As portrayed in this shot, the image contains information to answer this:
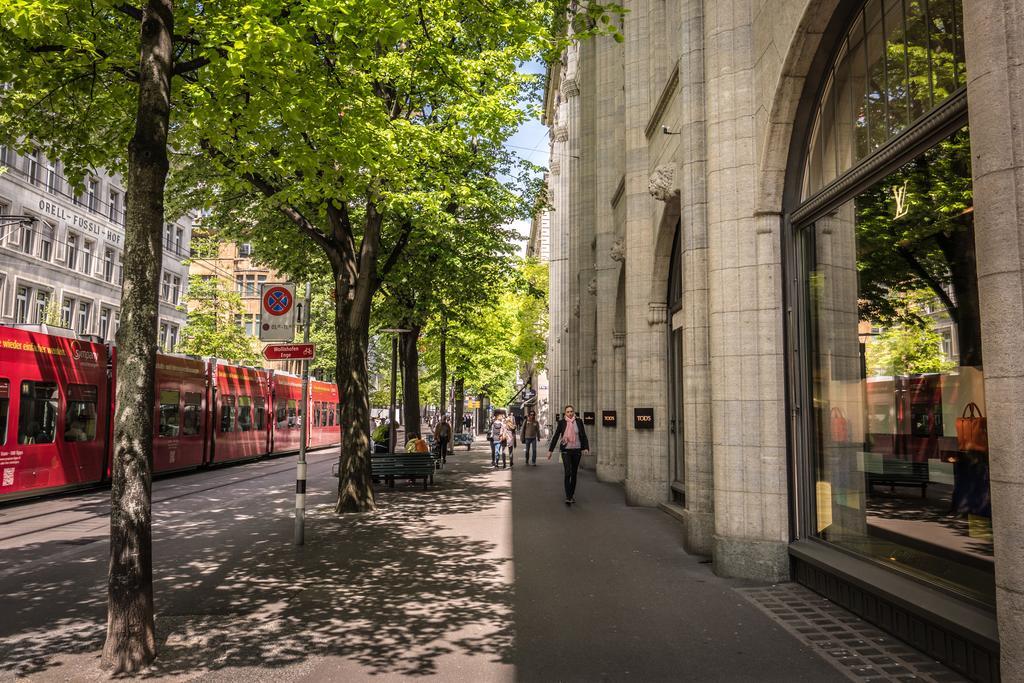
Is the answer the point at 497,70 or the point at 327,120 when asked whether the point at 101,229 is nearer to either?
the point at 497,70

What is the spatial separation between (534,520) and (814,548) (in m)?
5.64

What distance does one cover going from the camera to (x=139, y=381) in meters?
5.50

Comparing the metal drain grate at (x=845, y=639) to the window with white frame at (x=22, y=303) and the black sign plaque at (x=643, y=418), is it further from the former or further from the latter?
the window with white frame at (x=22, y=303)

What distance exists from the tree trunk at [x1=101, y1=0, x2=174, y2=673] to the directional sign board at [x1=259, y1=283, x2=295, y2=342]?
4693mm

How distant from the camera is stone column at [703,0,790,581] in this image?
7.85 meters

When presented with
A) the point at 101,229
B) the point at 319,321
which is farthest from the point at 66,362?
the point at 319,321

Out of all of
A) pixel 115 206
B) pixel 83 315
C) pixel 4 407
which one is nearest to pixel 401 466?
pixel 4 407

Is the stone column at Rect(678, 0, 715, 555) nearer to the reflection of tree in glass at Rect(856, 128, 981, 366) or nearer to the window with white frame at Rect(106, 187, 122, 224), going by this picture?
the reflection of tree in glass at Rect(856, 128, 981, 366)

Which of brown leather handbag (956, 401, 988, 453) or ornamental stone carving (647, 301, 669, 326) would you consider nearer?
brown leather handbag (956, 401, 988, 453)

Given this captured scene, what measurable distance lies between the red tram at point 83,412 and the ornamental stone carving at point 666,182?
8.21 metres

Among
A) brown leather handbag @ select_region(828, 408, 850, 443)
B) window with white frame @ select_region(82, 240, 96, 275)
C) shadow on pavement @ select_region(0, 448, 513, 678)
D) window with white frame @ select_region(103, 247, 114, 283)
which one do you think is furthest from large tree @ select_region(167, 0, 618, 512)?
window with white frame @ select_region(103, 247, 114, 283)

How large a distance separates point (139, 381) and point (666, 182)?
848cm

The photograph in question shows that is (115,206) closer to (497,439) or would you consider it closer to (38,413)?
(497,439)

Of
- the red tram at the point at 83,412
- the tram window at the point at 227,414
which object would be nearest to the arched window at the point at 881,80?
the red tram at the point at 83,412
